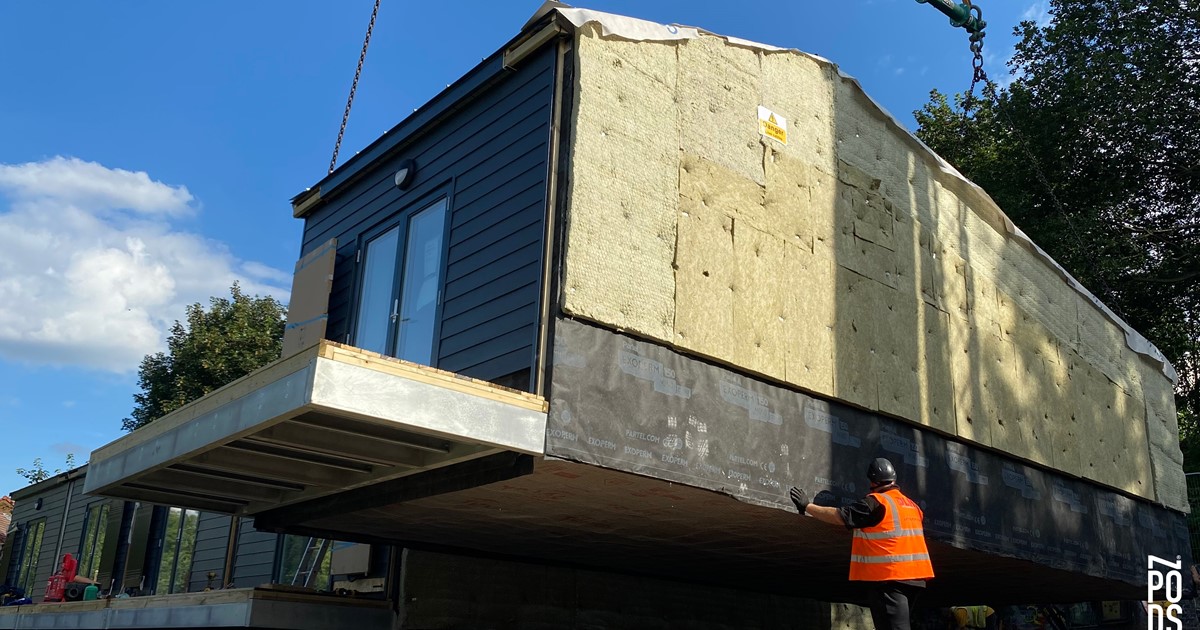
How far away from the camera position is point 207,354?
111 feet

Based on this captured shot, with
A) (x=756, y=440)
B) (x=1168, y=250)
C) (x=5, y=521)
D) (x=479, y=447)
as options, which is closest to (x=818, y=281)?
(x=756, y=440)

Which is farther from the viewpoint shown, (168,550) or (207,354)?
(207,354)

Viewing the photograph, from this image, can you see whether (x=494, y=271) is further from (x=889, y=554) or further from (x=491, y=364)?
(x=889, y=554)

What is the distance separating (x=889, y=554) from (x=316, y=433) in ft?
14.5

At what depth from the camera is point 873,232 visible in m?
10.2

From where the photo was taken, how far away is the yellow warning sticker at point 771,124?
934 centimetres

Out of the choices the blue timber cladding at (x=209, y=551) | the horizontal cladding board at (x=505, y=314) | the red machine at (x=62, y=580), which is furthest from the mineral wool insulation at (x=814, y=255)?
the red machine at (x=62, y=580)

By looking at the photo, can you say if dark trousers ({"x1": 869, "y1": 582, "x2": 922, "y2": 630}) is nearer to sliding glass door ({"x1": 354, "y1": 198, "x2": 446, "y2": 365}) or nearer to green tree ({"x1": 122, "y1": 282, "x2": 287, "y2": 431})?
sliding glass door ({"x1": 354, "y1": 198, "x2": 446, "y2": 365})

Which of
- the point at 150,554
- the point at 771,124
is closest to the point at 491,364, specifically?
the point at 771,124

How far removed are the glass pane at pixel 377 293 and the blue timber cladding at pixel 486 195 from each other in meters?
0.24

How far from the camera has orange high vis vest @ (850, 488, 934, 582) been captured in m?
7.21

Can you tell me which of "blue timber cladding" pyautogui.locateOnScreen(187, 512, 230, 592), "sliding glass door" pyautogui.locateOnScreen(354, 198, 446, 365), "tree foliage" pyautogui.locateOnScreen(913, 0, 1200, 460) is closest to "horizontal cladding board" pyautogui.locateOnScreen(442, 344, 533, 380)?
"sliding glass door" pyautogui.locateOnScreen(354, 198, 446, 365)

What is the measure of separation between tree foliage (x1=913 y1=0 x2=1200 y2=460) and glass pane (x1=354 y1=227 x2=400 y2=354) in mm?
18062

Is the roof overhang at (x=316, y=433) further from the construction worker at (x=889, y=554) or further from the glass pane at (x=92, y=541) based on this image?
the glass pane at (x=92, y=541)
